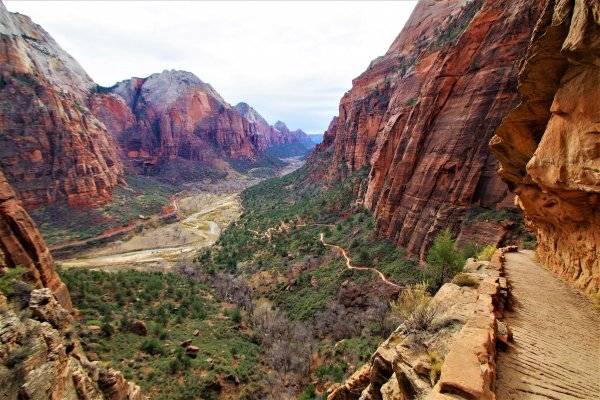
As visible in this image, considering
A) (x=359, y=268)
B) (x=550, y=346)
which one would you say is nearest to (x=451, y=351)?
(x=550, y=346)

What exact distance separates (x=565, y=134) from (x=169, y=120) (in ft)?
549

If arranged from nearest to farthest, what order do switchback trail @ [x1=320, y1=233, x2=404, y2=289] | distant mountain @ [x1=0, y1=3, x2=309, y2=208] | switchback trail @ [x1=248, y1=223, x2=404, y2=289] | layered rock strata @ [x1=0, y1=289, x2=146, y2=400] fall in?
layered rock strata @ [x1=0, y1=289, x2=146, y2=400], switchback trail @ [x1=320, y1=233, x2=404, y2=289], switchback trail @ [x1=248, y1=223, x2=404, y2=289], distant mountain @ [x1=0, y1=3, x2=309, y2=208]

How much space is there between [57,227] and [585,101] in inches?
3344

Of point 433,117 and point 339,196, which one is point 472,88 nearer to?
point 433,117

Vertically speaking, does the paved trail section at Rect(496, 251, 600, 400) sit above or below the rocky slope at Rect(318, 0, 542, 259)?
below

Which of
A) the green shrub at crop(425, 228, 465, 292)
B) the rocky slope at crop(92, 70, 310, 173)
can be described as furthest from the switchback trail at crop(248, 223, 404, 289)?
the rocky slope at crop(92, 70, 310, 173)

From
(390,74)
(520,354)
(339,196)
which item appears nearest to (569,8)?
(520,354)

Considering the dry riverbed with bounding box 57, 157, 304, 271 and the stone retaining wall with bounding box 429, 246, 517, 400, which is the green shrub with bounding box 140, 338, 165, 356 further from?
the dry riverbed with bounding box 57, 157, 304, 271

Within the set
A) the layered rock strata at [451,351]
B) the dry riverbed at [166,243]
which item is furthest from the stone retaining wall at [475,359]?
the dry riverbed at [166,243]

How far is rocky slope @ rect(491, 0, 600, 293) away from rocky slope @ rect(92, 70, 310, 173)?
148 metres

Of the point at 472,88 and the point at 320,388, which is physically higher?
the point at 472,88

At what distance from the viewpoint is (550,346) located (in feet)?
23.5

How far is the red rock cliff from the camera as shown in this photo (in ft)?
56.6

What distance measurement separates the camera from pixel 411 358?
21.8 feet
